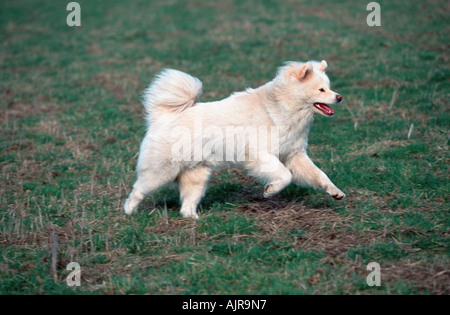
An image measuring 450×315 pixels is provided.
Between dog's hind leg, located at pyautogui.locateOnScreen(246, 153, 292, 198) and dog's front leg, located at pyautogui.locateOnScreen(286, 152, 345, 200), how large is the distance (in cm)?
34

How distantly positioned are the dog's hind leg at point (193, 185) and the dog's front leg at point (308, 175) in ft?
2.94

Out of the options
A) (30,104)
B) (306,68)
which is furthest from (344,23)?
(306,68)

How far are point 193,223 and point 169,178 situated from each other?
554 mm

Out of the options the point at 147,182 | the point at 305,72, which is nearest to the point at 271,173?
the point at 305,72

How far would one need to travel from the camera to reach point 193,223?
509 cm

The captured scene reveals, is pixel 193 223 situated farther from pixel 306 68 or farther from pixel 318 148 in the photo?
pixel 318 148

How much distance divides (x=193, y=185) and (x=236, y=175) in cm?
122

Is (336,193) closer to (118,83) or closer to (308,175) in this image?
(308,175)

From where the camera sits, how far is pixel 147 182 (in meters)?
5.30

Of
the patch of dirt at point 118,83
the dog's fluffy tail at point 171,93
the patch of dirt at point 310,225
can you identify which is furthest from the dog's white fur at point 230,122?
the patch of dirt at point 118,83

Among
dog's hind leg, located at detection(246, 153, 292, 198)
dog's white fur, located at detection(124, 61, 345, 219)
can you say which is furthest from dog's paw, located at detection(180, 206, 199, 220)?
dog's hind leg, located at detection(246, 153, 292, 198)

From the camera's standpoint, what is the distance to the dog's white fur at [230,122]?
522cm

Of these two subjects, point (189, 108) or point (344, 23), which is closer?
point (189, 108)

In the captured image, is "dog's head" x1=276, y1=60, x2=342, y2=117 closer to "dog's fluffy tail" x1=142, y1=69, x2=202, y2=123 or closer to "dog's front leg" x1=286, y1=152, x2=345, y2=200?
"dog's front leg" x1=286, y1=152, x2=345, y2=200
